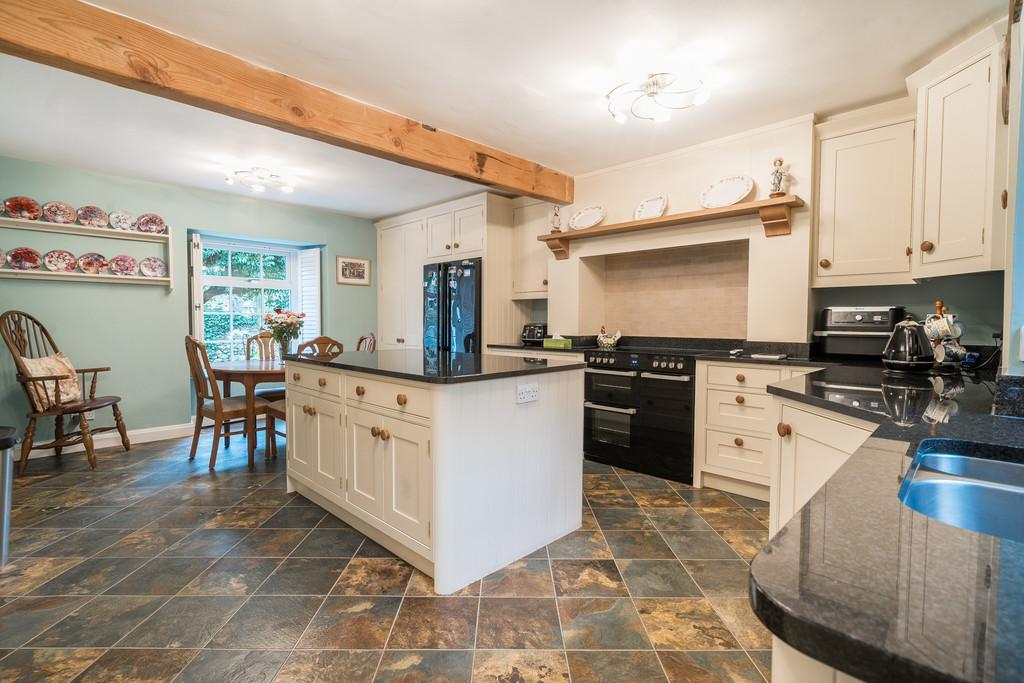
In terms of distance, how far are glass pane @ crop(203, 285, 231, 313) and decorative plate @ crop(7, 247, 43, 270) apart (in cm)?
130

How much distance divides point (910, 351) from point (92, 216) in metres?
5.53

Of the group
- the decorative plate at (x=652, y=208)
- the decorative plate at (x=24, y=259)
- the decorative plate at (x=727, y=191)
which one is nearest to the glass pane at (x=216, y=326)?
the decorative plate at (x=24, y=259)

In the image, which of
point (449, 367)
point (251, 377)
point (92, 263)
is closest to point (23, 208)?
point (92, 263)

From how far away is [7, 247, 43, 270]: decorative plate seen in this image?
11.5 feet

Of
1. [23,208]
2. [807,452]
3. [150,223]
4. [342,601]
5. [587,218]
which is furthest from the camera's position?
[150,223]

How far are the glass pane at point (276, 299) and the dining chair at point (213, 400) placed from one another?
6.06ft

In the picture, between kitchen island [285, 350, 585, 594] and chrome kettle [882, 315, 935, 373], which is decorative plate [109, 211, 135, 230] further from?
chrome kettle [882, 315, 935, 373]

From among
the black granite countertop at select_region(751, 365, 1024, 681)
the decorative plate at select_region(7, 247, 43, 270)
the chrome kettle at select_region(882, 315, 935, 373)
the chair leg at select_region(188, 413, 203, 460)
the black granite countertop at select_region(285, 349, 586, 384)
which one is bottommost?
the chair leg at select_region(188, 413, 203, 460)

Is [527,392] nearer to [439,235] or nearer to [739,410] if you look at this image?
[739,410]

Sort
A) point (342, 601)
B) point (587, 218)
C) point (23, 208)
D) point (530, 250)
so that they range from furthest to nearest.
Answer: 1. point (530, 250)
2. point (587, 218)
3. point (23, 208)
4. point (342, 601)

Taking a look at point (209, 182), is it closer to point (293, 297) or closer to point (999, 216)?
point (293, 297)

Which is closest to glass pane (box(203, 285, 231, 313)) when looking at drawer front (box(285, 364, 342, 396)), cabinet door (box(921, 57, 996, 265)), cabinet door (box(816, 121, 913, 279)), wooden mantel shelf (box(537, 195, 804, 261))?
drawer front (box(285, 364, 342, 396))

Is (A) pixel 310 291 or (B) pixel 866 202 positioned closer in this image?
(B) pixel 866 202

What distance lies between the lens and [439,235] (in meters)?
4.82
